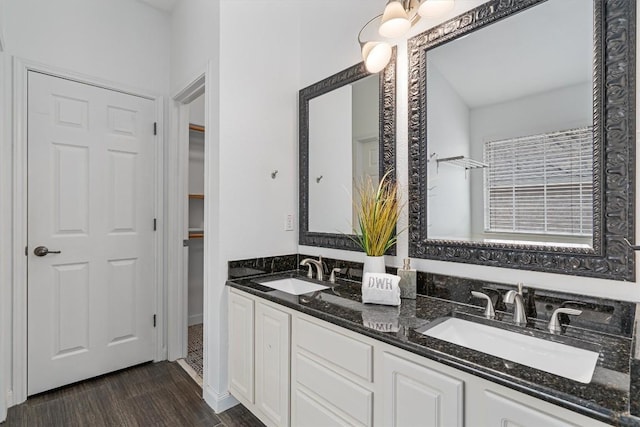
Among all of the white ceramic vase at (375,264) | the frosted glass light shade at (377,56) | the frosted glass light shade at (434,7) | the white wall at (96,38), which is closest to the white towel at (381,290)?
the white ceramic vase at (375,264)

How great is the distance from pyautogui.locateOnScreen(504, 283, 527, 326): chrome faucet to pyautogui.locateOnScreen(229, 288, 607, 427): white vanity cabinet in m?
0.41

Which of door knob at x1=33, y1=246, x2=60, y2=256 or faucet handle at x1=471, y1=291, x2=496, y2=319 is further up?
door knob at x1=33, y1=246, x2=60, y2=256

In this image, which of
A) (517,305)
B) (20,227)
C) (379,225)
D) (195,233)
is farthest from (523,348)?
(195,233)

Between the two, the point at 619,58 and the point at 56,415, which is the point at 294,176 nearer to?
the point at 619,58

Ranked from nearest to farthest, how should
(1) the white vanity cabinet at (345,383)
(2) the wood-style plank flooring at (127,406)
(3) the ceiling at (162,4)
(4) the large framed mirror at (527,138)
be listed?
(1) the white vanity cabinet at (345,383), (4) the large framed mirror at (527,138), (2) the wood-style plank flooring at (127,406), (3) the ceiling at (162,4)

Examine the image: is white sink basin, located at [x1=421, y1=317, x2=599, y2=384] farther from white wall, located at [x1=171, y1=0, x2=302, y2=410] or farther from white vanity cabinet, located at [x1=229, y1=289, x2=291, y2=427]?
white wall, located at [x1=171, y1=0, x2=302, y2=410]

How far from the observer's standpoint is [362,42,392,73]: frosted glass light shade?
1.70m

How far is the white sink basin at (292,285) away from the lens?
1959 mm

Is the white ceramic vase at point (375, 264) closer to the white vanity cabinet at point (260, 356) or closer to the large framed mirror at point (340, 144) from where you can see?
the large framed mirror at point (340, 144)

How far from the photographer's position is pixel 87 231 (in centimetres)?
235

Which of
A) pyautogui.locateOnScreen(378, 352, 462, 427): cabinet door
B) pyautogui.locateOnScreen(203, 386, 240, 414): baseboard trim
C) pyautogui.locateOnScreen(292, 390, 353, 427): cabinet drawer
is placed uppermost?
pyautogui.locateOnScreen(378, 352, 462, 427): cabinet door

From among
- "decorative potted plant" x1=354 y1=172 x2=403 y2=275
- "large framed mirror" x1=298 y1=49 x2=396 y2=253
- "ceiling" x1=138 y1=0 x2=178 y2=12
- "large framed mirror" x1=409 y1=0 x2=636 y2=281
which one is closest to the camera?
"large framed mirror" x1=409 y1=0 x2=636 y2=281

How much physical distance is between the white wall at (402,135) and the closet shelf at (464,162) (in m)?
0.22

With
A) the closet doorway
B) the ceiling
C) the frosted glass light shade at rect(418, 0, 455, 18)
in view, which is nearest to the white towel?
the frosted glass light shade at rect(418, 0, 455, 18)
